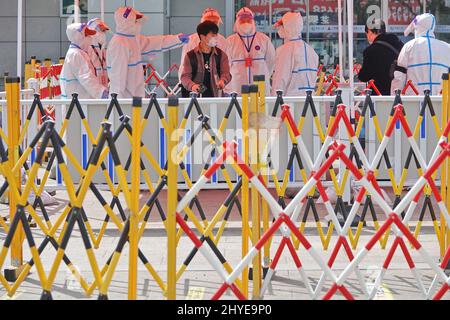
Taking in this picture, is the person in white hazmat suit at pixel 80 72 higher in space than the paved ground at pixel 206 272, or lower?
higher

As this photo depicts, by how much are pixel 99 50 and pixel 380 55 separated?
143 inches

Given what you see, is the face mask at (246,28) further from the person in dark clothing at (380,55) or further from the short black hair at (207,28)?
the person in dark clothing at (380,55)

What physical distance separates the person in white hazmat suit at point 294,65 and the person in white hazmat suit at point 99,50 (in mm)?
2316

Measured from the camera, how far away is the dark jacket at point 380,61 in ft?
44.9

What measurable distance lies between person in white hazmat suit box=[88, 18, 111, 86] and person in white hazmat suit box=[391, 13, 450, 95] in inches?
150

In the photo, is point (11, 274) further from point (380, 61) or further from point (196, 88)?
point (380, 61)

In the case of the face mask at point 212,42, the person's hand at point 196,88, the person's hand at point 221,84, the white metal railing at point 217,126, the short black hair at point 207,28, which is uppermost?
the short black hair at point 207,28

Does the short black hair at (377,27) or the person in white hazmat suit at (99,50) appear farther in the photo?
the person in white hazmat suit at (99,50)

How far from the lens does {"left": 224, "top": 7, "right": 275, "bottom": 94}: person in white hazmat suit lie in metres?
13.7

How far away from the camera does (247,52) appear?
45.1 feet

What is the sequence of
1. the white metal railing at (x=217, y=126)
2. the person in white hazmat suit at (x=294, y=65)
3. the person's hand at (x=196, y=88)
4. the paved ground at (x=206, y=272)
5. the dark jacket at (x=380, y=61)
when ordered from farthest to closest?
the dark jacket at (x=380, y=61)
the person in white hazmat suit at (x=294, y=65)
the person's hand at (x=196, y=88)
the white metal railing at (x=217, y=126)
the paved ground at (x=206, y=272)

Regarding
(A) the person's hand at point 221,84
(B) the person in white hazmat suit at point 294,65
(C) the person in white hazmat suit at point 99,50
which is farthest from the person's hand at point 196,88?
(C) the person in white hazmat suit at point 99,50

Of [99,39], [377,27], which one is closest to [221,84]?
[377,27]

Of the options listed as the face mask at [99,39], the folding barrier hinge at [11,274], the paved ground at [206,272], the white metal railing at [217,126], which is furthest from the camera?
the face mask at [99,39]
